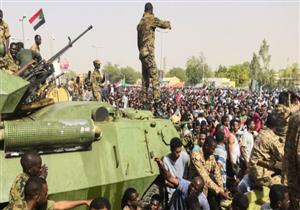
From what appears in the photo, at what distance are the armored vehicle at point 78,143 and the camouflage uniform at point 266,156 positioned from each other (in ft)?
6.01

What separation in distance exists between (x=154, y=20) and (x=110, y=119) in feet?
12.2

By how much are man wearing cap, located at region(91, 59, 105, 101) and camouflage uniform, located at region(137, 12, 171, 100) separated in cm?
249

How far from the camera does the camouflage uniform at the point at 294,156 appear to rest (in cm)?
360

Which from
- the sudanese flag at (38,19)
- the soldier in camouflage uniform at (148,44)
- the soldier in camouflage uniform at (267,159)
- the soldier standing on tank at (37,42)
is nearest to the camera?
the soldier in camouflage uniform at (267,159)

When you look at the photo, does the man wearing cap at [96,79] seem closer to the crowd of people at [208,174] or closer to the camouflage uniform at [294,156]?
the crowd of people at [208,174]

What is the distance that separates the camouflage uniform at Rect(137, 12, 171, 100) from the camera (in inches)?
404

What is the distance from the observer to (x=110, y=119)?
23.4ft

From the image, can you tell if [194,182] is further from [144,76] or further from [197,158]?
[144,76]

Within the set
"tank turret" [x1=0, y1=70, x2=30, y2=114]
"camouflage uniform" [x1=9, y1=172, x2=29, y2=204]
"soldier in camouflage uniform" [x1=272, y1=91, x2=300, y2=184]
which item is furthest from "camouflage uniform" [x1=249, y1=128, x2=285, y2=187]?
"tank turret" [x1=0, y1=70, x2=30, y2=114]

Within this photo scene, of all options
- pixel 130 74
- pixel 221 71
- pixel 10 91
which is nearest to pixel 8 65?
pixel 10 91

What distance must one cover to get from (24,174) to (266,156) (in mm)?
2634

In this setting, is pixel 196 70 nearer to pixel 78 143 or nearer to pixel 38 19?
pixel 38 19

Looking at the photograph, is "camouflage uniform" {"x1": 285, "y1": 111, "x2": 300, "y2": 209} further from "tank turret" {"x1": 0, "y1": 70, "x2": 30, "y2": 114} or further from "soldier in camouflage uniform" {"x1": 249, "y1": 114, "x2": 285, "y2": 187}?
"tank turret" {"x1": 0, "y1": 70, "x2": 30, "y2": 114}

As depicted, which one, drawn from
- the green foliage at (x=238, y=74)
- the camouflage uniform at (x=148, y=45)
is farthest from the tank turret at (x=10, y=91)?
the green foliage at (x=238, y=74)
